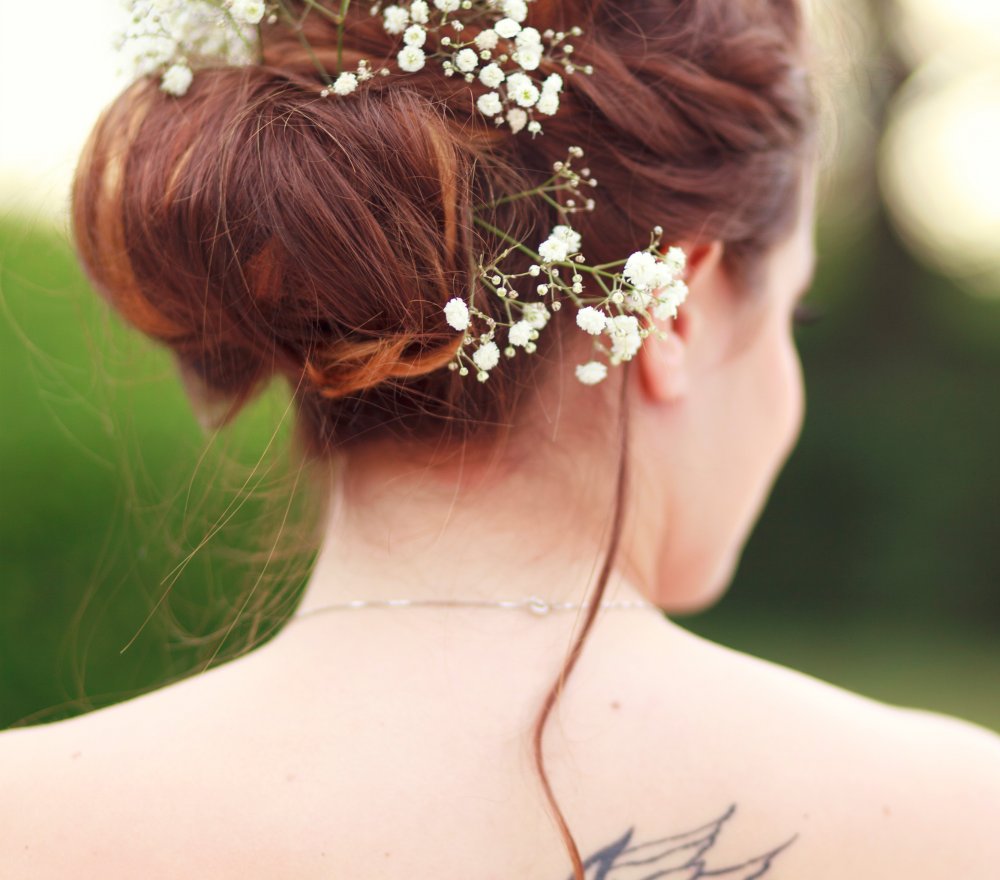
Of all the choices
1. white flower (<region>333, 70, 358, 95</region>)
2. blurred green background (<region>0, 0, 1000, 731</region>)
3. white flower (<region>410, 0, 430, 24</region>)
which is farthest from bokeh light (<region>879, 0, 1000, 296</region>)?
Result: white flower (<region>333, 70, 358, 95</region>)

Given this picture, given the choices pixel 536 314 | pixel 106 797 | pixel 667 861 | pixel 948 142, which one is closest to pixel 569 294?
pixel 536 314

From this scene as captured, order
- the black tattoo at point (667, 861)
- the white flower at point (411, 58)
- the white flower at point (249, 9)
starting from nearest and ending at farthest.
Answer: the black tattoo at point (667, 861) → the white flower at point (411, 58) → the white flower at point (249, 9)

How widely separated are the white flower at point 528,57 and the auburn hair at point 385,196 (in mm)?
75

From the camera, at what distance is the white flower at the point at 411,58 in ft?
4.55

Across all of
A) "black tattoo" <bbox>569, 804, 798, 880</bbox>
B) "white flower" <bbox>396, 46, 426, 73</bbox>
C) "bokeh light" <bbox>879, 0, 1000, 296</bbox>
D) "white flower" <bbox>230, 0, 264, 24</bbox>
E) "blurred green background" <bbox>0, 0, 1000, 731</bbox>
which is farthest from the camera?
"bokeh light" <bbox>879, 0, 1000, 296</bbox>

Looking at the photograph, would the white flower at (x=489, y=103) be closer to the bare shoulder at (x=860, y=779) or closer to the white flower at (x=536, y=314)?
the white flower at (x=536, y=314)

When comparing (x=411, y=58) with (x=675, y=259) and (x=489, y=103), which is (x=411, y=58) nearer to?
(x=489, y=103)

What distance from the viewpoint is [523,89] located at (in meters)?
1.37

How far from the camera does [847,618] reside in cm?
841

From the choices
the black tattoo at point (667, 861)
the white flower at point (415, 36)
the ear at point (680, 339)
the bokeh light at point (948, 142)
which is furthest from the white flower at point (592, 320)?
the bokeh light at point (948, 142)

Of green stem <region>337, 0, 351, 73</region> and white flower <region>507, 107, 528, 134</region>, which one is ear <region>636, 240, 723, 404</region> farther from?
green stem <region>337, 0, 351, 73</region>

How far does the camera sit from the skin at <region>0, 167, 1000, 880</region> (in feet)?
4.24

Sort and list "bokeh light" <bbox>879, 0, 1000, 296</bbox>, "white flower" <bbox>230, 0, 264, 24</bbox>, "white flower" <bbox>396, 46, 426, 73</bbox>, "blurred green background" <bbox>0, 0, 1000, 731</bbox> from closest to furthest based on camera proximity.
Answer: "white flower" <bbox>396, 46, 426, 73</bbox> → "white flower" <bbox>230, 0, 264, 24</bbox> → "blurred green background" <bbox>0, 0, 1000, 731</bbox> → "bokeh light" <bbox>879, 0, 1000, 296</bbox>

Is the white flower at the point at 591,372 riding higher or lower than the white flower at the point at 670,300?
lower
